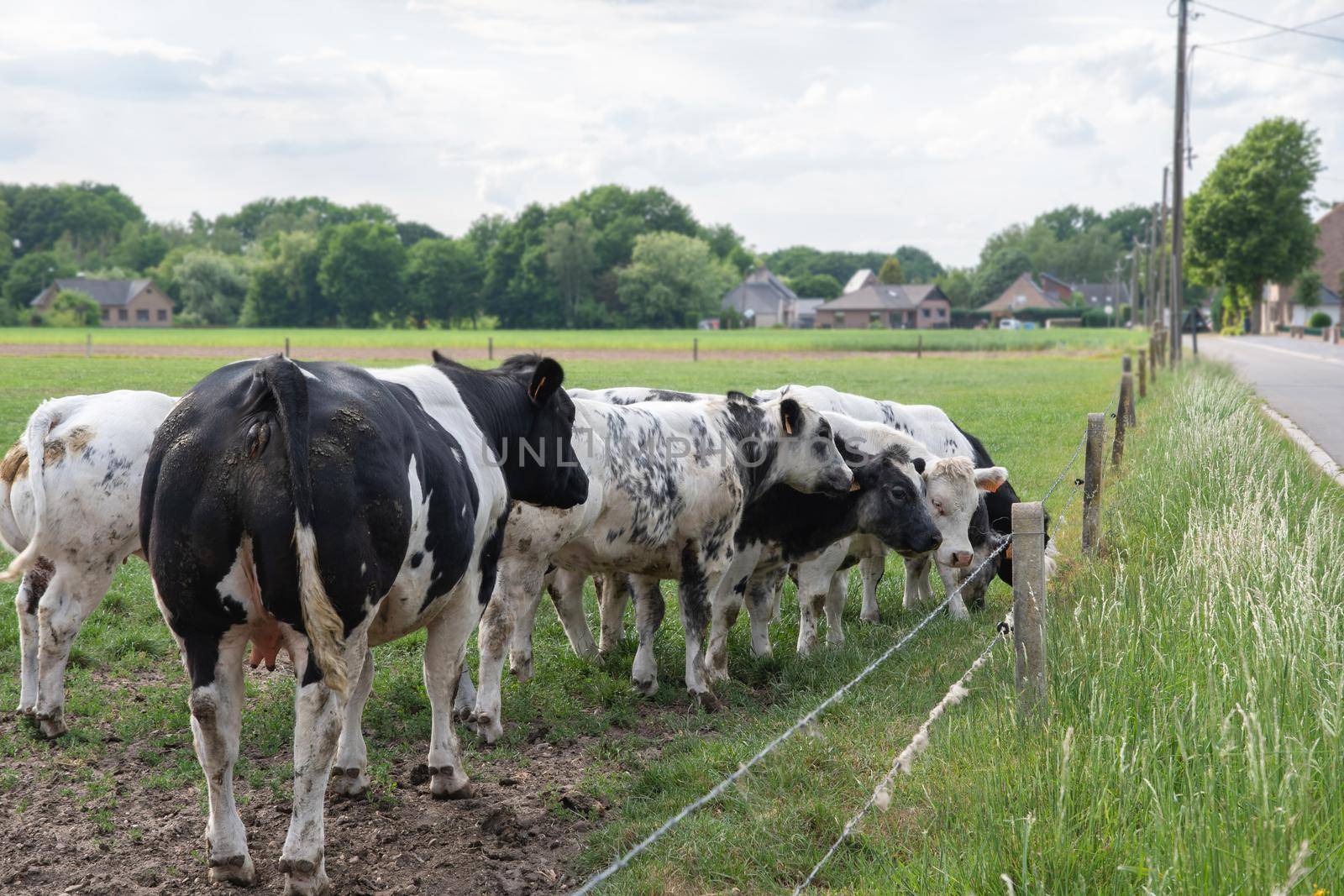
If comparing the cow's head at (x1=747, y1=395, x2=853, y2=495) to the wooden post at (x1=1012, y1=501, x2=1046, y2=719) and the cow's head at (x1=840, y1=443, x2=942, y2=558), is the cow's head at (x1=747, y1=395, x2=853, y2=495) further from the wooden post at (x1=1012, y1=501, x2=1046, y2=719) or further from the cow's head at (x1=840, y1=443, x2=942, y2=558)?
the wooden post at (x1=1012, y1=501, x2=1046, y2=719)

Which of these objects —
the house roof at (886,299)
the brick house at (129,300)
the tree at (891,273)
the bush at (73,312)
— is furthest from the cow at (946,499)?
the tree at (891,273)

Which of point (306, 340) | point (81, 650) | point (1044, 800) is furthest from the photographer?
point (306, 340)

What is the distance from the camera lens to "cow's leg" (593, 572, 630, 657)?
8172 millimetres

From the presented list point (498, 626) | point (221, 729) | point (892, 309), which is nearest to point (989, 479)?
point (498, 626)

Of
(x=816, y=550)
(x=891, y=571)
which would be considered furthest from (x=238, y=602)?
(x=891, y=571)

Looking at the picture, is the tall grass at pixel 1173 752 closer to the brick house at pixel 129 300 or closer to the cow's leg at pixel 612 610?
the cow's leg at pixel 612 610

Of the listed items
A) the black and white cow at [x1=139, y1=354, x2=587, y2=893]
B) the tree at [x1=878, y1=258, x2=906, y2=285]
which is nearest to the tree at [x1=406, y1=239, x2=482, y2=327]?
the tree at [x1=878, y1=258, x2=906, y2=285]

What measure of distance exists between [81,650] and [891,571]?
697 cm

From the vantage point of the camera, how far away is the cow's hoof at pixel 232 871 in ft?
15.1

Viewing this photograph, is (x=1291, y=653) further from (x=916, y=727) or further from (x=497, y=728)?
(x=497, y=728)

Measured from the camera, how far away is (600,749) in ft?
20.9

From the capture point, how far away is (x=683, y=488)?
288 inches

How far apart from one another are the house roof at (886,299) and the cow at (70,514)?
14560 centimetres

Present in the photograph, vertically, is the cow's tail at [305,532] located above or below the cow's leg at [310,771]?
above
